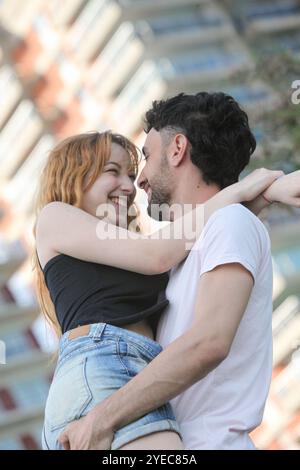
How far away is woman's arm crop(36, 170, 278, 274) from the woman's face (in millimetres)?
132

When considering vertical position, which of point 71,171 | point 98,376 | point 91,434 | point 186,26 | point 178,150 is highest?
point 186,26

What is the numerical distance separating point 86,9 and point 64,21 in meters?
1.31

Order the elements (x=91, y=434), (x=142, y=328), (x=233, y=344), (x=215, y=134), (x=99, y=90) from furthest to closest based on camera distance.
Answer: (x=99, y=90), (x=215, y=134), (x=142, y=328), (x=233, y=344), (x=91, y=434)

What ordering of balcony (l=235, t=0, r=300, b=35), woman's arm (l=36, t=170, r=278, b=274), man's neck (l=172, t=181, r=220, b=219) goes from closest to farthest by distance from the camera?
1. woman's arm (l=36, t=170, r=278, b=274)
2. man's neck (l=172, t=181, r=220, b=219)
3. balcony (l=235, t=0, r=300, b=35)

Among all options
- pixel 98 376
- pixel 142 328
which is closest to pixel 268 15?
pixel 142 328

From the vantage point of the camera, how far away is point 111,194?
394cm

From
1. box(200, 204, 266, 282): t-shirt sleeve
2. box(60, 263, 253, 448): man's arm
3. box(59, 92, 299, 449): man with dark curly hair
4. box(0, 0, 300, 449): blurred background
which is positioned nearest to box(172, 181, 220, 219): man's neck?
box(59, 92, 299, 449): man with dark curly hair

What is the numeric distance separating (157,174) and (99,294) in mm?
587

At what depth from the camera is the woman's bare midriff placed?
3.54 meters

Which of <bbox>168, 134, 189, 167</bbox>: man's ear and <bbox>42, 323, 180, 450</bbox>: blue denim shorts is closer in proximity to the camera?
<bbox>42, 323, 180, 450</bbox>: blue denim shorts

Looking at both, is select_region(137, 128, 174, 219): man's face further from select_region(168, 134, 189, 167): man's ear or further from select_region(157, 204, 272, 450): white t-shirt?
select_region(157, 204, 272, 450): white t-shirt

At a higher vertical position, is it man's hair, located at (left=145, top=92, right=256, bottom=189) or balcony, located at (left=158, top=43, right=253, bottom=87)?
balcony, located at (left=158, top=43, right=253, bottom=87)

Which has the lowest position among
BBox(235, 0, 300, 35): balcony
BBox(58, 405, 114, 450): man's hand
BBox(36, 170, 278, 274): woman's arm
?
BBox(58, 405, 114, 450): man's hand

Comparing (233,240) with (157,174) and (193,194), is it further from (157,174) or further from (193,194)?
(157,174)
